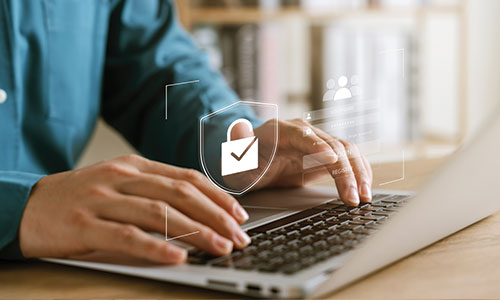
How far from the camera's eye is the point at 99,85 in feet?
3.66

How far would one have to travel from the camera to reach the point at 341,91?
0.62 m

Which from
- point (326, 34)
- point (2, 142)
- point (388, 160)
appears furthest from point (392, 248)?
point (326, 34)

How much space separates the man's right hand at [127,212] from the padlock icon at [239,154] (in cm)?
2

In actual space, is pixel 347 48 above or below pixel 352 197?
above

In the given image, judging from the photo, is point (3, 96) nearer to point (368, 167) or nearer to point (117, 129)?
point (117, 129)

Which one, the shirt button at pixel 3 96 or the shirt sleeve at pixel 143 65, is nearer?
the shirt button at pixel 3 96

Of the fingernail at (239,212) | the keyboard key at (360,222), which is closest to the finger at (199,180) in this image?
the fingernail at (239,212)

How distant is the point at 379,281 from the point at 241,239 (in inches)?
4.4

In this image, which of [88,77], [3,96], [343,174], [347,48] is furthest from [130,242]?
[347,48]

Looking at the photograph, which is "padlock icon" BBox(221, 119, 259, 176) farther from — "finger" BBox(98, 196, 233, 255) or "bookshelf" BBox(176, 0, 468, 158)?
"bookshelf" BBox(176, 0, 468, 158)

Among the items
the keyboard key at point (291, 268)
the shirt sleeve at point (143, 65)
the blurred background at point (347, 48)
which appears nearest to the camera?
the keyboard key at point (291, 268)

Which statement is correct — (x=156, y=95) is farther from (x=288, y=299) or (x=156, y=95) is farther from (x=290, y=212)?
(x=288, y=299)

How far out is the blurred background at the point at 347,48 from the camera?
2.08 metres

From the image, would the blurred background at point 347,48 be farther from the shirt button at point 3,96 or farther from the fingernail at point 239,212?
the fingernail at point 239,212
